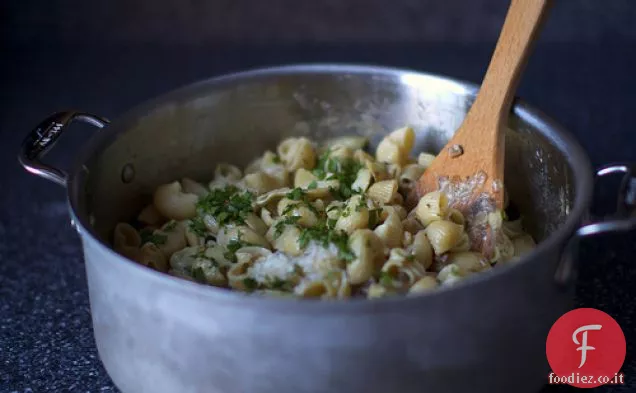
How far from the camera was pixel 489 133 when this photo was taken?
103cm

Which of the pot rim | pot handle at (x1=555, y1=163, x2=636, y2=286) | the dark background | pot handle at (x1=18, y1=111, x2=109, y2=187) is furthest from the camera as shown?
the dark background

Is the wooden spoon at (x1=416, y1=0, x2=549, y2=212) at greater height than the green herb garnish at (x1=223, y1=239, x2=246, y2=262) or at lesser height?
greater

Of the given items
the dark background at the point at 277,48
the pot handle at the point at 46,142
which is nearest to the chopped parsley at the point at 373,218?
the pot handle at the point at 46,142

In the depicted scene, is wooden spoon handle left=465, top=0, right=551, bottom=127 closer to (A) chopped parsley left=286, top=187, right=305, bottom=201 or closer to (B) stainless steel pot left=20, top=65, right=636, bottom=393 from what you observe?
(B) stainless steel pot left=20, top=65, right=636, bottom=393

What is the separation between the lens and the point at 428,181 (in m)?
1.09

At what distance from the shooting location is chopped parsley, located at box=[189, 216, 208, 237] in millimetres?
1060

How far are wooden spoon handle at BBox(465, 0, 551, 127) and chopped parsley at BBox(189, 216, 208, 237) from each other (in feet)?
1.24

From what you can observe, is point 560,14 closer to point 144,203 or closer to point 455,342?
point 144,203

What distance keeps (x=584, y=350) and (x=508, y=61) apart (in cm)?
37

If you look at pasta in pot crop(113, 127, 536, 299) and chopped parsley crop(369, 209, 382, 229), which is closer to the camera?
pasta in pot crop(113, 127, 536, 299)

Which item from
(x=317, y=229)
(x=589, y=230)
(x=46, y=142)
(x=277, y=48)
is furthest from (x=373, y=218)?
(x=277, y=48)

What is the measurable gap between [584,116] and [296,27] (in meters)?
0.64

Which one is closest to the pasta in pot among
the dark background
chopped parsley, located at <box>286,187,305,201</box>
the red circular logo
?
chopped parsley, located at <box>286,187,305,201</box>

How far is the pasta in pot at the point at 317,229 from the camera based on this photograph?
34.8 inches
